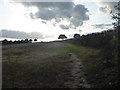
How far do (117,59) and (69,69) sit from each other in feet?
17.2

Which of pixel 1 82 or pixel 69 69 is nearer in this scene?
pixel 1 82

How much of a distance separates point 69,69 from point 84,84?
6203 millimetres

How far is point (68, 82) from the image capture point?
60.6 ft

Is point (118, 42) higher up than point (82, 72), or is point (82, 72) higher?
point (118, 42)

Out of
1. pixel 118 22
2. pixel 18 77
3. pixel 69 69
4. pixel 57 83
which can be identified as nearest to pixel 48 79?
pixel 57 83

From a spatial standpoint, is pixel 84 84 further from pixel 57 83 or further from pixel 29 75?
pixel 29 75

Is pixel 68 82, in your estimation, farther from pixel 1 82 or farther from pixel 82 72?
pixel 1 82

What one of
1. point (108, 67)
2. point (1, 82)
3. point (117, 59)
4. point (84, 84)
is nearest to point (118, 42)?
point (117, 59)

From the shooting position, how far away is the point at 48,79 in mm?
19234

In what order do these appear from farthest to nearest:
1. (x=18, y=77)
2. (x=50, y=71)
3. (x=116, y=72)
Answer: (x=50, y=71)
(x=18, y=77)
(x=116, y=72)

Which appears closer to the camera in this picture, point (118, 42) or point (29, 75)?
point (118, 42)

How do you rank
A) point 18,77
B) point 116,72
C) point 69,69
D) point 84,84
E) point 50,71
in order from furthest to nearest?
point 69,69 < point 50,71 < point 18,77 < point 116,72 < point 84,84

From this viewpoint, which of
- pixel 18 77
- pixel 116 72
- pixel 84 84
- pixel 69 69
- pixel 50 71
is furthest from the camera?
pixel 69 69

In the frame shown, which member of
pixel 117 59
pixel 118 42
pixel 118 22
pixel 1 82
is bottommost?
pixel 1 82
